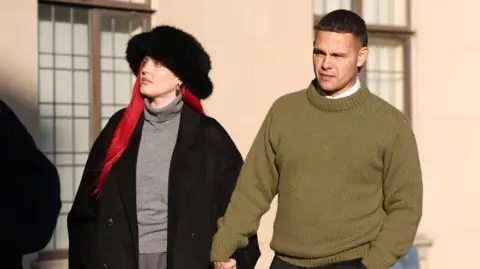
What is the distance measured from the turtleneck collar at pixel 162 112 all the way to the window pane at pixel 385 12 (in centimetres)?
494

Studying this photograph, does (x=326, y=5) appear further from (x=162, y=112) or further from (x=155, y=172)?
(x=155, y=172)

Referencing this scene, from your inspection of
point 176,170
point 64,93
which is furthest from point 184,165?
point 64,93

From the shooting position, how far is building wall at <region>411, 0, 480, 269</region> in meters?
9.73

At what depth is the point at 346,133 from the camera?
431cm

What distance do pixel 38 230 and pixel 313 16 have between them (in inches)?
248

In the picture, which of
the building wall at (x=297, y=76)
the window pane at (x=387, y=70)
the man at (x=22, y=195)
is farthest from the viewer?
the window pane at (x=387, y=70)

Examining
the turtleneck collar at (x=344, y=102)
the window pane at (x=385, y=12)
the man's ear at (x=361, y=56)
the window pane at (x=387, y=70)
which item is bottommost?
the turtleneck collar at (x=344, y=102)

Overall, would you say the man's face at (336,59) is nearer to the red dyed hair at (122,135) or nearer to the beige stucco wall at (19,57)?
the red dyed hair at (122,135)

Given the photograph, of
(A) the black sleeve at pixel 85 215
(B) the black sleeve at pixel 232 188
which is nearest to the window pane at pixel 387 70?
(B) the black sleeve at pixel 232 188

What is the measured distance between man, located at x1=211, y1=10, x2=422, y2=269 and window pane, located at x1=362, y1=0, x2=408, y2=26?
539cm

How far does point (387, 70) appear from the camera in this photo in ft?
32.5

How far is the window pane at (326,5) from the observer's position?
9.28 meters

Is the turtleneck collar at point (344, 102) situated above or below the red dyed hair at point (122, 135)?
above

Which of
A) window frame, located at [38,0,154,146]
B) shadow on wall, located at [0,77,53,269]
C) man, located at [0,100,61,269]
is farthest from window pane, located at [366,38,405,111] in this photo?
man, located at [0,100,61,269]
